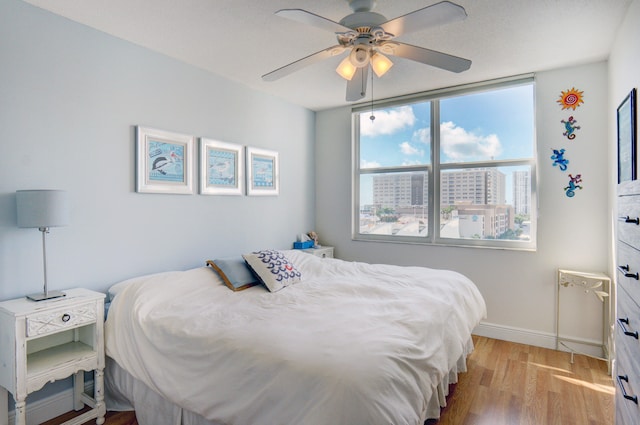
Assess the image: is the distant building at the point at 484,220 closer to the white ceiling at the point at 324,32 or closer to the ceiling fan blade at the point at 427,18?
the white ceiling at the point at 324,32

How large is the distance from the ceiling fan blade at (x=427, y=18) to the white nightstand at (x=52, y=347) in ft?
7.59

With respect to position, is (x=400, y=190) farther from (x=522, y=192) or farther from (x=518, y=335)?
(x=518, y=335)

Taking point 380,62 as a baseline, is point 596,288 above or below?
below

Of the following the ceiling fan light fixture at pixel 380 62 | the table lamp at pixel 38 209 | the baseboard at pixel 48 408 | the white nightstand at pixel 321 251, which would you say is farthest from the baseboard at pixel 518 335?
the table lamp at pixel 38 209

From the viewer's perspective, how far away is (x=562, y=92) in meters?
3.14

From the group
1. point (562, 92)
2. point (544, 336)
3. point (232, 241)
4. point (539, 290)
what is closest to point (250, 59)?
point (232, 241)

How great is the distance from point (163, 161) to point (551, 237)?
3469 millimetres

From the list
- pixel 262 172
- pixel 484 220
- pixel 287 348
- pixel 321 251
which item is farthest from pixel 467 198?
pixel 287 348

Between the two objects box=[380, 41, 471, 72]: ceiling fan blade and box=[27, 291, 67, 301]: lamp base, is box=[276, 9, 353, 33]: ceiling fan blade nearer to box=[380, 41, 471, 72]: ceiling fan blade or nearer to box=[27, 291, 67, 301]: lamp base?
box=[380, 41, 471, 72]: ceiling fan blade

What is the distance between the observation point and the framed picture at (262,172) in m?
3.62

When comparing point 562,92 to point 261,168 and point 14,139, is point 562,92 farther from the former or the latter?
point 14,139

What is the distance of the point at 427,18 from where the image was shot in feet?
5.62

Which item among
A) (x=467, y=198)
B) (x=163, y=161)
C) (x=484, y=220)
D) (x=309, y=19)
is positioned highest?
(x=309, y=19)

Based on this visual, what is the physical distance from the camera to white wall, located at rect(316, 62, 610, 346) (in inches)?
119
